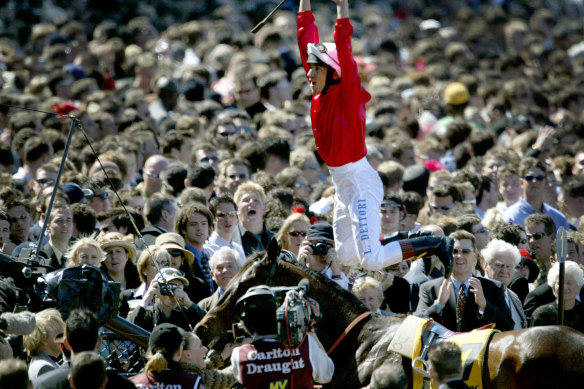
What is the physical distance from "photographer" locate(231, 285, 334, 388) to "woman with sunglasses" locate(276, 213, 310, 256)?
3.25 meters

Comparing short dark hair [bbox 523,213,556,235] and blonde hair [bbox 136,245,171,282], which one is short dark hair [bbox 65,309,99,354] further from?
short dark hair [bbox 523,213,556,235]

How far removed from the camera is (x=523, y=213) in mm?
11859

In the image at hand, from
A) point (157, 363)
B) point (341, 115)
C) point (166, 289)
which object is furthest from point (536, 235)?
point (157, 363)

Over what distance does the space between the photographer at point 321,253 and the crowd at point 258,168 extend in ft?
0.06

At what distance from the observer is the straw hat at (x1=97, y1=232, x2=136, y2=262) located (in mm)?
8922

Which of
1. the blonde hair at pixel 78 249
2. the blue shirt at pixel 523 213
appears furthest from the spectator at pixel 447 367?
the blue shirt at pixel 523 213

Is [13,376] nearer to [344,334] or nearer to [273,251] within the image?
[273,251]

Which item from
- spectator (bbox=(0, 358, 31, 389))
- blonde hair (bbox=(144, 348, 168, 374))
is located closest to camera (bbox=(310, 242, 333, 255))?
blonde hair (bbox=(144, 348, 168, 374))

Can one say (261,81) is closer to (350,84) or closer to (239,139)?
(239,139)

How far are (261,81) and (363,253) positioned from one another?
897cm

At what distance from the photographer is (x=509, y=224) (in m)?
10.1

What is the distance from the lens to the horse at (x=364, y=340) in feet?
21.4

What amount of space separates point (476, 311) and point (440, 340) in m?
1.43

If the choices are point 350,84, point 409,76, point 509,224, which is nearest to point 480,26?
point 409,76
